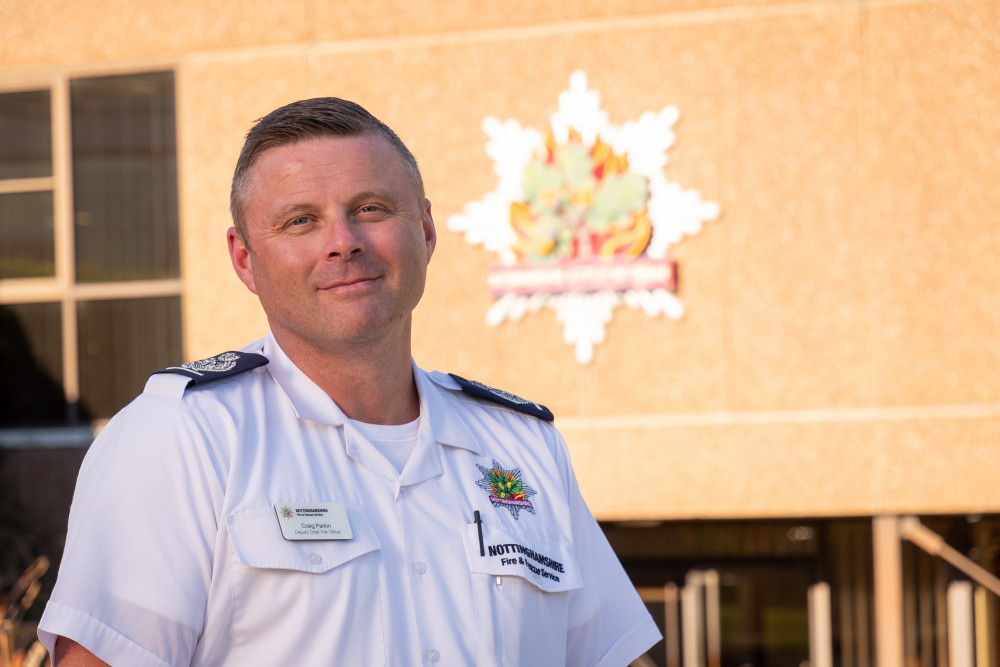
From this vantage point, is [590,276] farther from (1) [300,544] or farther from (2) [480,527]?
(1) [300,544]

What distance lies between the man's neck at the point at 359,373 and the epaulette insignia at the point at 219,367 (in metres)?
0.06

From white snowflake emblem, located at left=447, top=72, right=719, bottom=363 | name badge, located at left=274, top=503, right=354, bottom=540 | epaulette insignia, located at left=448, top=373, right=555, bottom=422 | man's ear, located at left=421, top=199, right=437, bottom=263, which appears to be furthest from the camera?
white snowflake emblem, located at left=447, top=72, right=719, bottom=363

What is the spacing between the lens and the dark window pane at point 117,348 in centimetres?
589

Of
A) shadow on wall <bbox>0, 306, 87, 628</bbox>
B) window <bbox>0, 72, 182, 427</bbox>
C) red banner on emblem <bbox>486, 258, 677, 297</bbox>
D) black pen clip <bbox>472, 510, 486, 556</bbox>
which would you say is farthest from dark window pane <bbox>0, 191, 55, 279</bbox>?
black pen clip <bbox>472, 510, 486, 556</bbox>

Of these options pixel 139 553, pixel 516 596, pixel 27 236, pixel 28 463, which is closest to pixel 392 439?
pixel 516 596

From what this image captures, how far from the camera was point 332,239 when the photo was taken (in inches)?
65.8

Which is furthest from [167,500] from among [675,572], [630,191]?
[675,572]

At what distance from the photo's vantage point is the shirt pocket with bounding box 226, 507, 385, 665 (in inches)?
57.8

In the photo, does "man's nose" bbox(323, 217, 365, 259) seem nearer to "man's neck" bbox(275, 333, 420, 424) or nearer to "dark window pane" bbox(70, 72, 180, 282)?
"man's neck" bbox(275, 333, 420, 424)

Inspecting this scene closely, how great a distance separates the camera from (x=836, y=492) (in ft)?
17.1

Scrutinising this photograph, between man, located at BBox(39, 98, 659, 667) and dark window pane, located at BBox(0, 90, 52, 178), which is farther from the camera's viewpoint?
dark window pane, located at BBox(0, 90, 52, 178)

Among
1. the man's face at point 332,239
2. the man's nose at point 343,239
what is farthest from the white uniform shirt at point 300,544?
the man's nose at point 343,239

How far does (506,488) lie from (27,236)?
16.4 ft

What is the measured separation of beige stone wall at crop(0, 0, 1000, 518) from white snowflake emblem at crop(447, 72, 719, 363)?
0.24 ft
